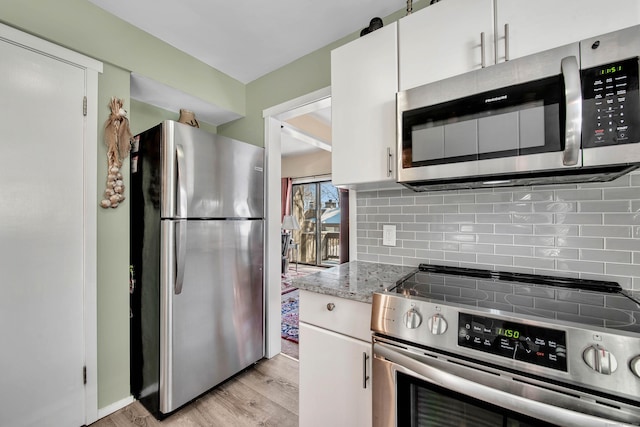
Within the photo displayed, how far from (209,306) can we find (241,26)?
6.49 ft

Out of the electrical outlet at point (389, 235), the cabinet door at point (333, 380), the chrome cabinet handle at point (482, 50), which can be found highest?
→ the chrome cabinet handle at point (482, 50)

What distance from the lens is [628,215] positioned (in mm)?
1064

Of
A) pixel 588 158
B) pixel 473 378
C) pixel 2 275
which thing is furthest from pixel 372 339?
pixel 2 275

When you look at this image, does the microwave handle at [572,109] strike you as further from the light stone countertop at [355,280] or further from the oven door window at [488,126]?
the light stone countertop at [355,280]

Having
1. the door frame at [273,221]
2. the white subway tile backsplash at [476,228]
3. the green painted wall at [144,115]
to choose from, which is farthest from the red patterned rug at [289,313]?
the green painted wall at [144,115]

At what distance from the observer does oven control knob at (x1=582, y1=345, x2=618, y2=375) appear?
0.64m

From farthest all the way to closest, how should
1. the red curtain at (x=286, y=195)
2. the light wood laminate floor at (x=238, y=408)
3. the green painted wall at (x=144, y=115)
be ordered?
the red curtain at (x=286, y=195) < the green painted wall at (x=144, y=115) < the light wood laminate floor at (x=238, y=408)

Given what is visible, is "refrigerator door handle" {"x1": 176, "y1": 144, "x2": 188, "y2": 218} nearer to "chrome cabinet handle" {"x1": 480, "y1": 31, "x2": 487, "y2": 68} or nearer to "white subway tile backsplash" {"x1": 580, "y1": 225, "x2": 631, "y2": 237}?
"chrome cabinet handle" {"x1": 480, "y1": 31, "x2": 487, "y2": 68}

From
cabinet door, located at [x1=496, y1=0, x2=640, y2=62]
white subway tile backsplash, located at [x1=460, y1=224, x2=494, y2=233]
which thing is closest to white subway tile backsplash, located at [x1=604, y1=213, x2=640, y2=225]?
white subway tile backsplash, located at [x1=460, y1=224, x2=494, y2=233]

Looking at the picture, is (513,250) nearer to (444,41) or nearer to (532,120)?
(532,120)

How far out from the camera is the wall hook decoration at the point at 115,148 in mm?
1662

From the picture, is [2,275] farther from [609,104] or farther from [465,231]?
[609,104]

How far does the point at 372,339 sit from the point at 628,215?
3.85 feet

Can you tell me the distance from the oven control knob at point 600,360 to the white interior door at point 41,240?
2.29m
